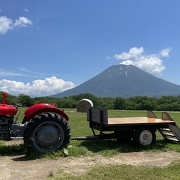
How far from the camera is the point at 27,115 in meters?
8.49

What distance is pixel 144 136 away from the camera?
9172 millimetres

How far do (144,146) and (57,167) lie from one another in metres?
3.44

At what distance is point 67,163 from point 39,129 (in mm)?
1440

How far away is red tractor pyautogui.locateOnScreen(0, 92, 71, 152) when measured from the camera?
777 centimetres

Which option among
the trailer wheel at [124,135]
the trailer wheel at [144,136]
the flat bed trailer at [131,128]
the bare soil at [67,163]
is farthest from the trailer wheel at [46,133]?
the trailer wheel at [144,136]

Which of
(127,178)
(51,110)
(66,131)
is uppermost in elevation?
(51,110)

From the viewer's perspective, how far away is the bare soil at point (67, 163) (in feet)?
20.2

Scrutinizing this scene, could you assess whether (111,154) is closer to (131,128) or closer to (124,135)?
(131,128)

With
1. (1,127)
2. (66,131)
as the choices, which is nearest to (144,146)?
(66,131)

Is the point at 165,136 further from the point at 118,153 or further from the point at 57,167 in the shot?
the point at 57,167

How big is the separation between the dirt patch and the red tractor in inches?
22.8

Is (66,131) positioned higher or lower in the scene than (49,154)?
higher

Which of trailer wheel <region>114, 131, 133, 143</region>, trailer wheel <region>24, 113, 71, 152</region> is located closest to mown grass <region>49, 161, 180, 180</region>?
trailer wheel <region>24, 113, 71, 152</region>

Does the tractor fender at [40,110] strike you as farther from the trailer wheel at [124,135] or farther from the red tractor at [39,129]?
the trailer wheel at [124,135]
